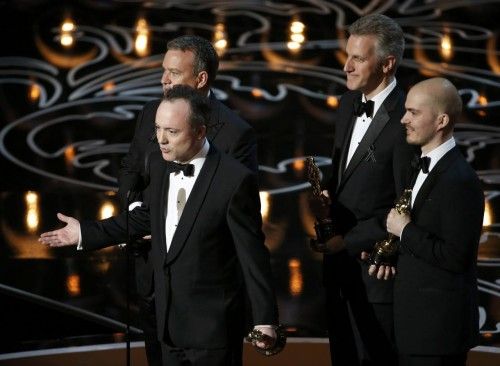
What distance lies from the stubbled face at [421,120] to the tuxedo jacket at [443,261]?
103mm

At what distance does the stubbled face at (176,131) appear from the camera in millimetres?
4434

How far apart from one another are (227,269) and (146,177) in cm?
53

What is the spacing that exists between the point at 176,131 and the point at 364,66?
3.33ft

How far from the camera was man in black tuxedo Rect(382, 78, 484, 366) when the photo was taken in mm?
4410

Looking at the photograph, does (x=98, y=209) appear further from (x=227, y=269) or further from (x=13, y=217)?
(x=227, y=269)

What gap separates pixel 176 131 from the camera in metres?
4.43

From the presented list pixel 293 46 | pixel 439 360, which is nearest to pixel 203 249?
pixel 439 360

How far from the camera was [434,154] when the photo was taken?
4.54 metres

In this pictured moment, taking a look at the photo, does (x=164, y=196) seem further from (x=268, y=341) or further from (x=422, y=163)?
(x=422, y=163)

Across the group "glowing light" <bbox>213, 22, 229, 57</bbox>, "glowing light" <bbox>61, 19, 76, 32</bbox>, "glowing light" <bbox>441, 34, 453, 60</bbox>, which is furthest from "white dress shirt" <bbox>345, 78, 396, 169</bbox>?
"glowing light" <bbox>61, 19, 76, 32</bbox>

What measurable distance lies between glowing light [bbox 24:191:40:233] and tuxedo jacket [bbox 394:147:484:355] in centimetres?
426

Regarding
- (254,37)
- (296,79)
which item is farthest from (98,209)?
(254,37)

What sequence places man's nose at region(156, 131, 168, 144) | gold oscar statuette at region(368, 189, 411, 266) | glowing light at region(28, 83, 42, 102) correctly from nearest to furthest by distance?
man's nose at region(156, 131, 168, 144) → gold oscar statuette at region(368, 189, 411, 266) → glowing light at region(28, 83, 42, 102)

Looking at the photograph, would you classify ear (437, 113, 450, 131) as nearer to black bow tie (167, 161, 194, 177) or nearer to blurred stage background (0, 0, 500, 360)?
black bow tie (167, 161, 194, 177)
